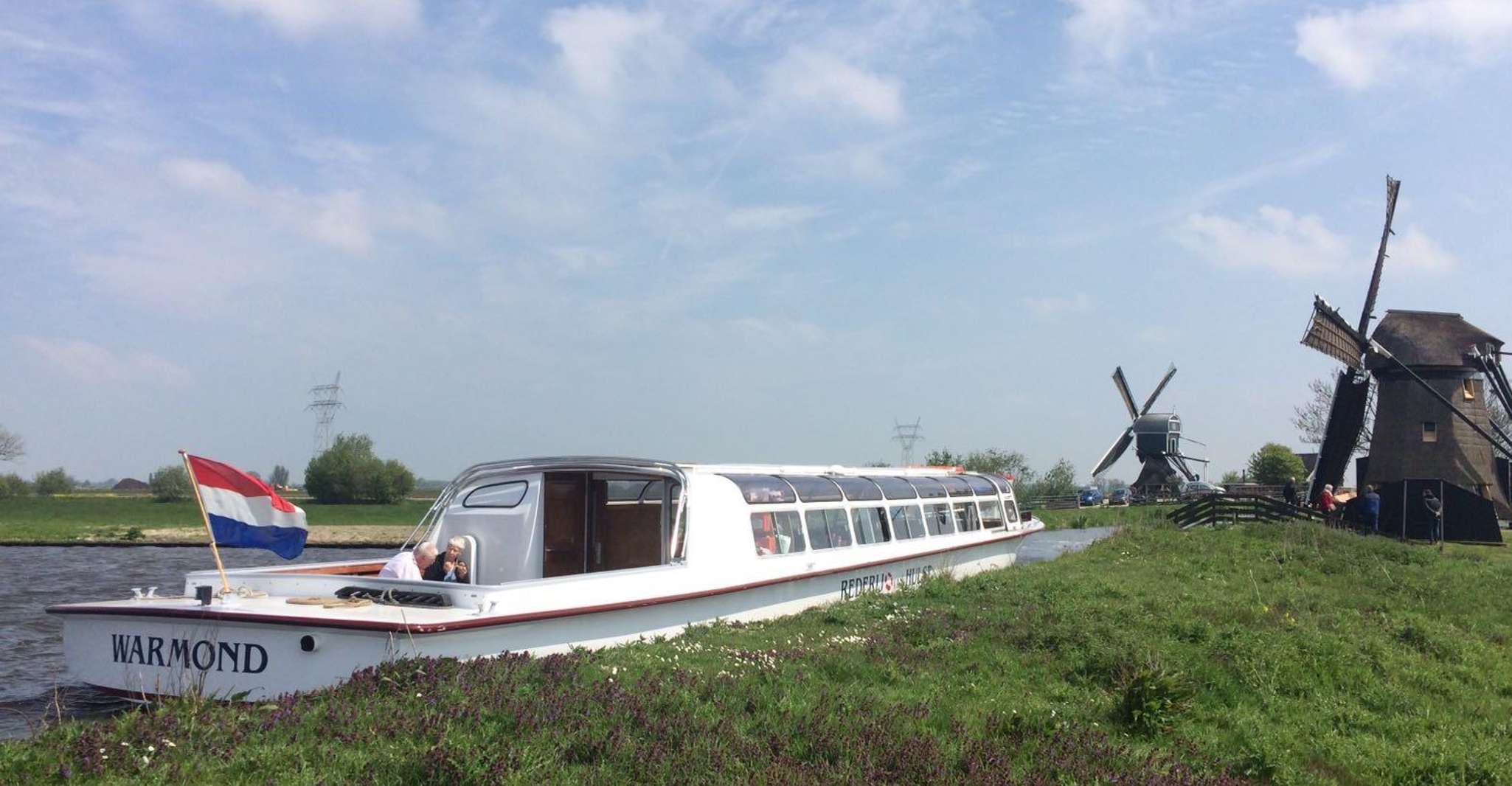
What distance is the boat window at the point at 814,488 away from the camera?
1645 cm

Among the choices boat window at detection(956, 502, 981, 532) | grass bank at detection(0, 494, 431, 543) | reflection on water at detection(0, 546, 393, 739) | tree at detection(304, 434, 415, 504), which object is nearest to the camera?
reflection on water at detection(0, 546, 393, 739)

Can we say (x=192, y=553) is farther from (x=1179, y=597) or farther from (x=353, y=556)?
(x=1179, y=597)

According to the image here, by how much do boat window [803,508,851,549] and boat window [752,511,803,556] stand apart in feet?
1.10

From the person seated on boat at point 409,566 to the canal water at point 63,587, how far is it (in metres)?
2.86

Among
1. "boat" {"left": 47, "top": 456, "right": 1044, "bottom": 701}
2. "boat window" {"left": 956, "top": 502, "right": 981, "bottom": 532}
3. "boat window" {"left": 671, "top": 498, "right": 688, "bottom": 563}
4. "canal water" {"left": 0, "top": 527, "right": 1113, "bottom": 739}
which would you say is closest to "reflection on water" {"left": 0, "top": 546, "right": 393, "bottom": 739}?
"canal water" {"left": 0, "top": 527, "right": 1113, "bottom": 739}

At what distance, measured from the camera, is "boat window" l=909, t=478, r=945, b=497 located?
20.5 metres

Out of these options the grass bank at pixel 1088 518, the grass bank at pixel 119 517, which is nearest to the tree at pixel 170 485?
the grass bank at pixel 119 517

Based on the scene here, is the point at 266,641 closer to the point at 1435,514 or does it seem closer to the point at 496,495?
the point at 496,495

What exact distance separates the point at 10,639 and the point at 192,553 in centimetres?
2647

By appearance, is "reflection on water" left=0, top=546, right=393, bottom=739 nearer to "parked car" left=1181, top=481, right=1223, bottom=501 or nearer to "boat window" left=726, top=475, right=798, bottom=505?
"boat window" left=726, top=475, right=798, bottom=505

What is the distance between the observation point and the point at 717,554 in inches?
538

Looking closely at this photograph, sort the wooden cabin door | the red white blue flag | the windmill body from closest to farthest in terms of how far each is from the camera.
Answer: the red white blue flag
the wooden cabin door
the windmill body

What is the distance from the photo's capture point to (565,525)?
46.3 feet

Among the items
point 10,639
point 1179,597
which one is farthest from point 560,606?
point 10,639
